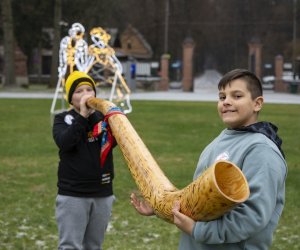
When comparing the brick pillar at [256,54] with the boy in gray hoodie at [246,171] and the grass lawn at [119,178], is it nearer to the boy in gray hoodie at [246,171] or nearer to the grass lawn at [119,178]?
the grass lawn at [119,178]

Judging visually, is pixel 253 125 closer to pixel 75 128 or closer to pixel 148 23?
pixel 75 128

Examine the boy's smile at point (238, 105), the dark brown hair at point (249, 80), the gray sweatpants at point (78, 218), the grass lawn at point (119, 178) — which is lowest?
the grass lawn at point (119, 178)

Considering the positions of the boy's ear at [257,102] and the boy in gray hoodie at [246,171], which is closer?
the boy in gray hoodie at [246,171]

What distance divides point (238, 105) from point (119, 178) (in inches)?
249

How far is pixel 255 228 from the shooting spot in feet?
6.29

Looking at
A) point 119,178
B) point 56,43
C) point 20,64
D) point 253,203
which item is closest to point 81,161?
point 253,203

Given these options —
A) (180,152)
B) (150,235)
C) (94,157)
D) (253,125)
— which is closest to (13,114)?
(180,152)

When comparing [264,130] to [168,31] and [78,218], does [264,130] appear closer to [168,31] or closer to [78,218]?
[78,218]

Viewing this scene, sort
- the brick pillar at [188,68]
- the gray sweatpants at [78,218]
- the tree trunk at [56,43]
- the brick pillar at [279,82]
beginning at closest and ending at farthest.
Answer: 1. the gray sweatpants at [78,218]
2. the tree trunk at [56,43]
3. the brick pillar at [188,68]
4. the brick pillar at [279,82]

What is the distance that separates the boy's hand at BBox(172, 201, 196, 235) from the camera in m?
1.87

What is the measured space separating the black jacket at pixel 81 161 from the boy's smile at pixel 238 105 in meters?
1.51

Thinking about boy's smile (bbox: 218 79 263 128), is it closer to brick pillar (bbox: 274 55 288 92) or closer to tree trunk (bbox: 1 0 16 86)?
tree trunk (bbox: 1 0 16 86)

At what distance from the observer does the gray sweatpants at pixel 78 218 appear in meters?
3.43

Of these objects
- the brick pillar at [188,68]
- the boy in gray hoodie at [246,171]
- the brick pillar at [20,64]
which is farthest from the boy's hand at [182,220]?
the brick pillar at [20,64]
